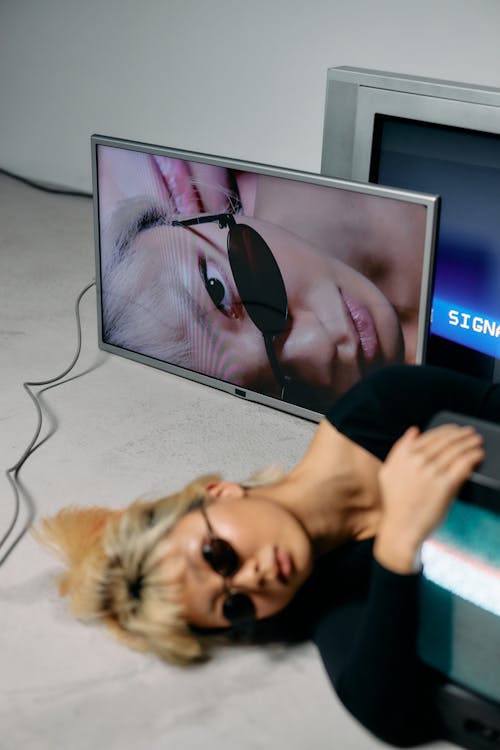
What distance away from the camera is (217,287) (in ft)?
4.90

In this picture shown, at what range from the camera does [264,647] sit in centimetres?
108

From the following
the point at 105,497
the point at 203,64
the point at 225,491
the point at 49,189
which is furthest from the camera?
the point at 49,189

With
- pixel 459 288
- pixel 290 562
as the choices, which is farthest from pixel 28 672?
pixel 459 288

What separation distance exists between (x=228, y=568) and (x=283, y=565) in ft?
0.18

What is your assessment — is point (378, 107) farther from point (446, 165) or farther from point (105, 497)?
point (105, 497)

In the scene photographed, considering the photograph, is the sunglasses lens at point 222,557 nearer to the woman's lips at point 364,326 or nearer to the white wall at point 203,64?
the woman's lips at point 364,326

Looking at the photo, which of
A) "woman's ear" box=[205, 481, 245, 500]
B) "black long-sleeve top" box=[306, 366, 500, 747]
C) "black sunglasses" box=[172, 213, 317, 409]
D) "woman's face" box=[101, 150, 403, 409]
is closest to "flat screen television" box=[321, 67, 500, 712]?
"woman's face" box=[101, 150, 403, 409]

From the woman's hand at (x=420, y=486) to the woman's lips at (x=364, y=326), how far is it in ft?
1.50

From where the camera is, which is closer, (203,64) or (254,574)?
(254,574)

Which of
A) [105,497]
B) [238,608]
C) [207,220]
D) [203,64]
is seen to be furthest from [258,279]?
[203,64]

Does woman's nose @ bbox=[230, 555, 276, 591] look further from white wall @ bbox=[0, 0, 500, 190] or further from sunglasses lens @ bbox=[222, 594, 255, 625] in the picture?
white wall @ bbox=[0, 0, 500, 190]

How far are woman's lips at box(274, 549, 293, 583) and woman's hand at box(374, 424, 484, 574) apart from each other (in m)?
0.09

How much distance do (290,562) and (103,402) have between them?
714mm

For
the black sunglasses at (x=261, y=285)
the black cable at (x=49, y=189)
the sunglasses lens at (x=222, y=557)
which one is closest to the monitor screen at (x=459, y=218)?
the black sunglasses at (x=261, y=285)
